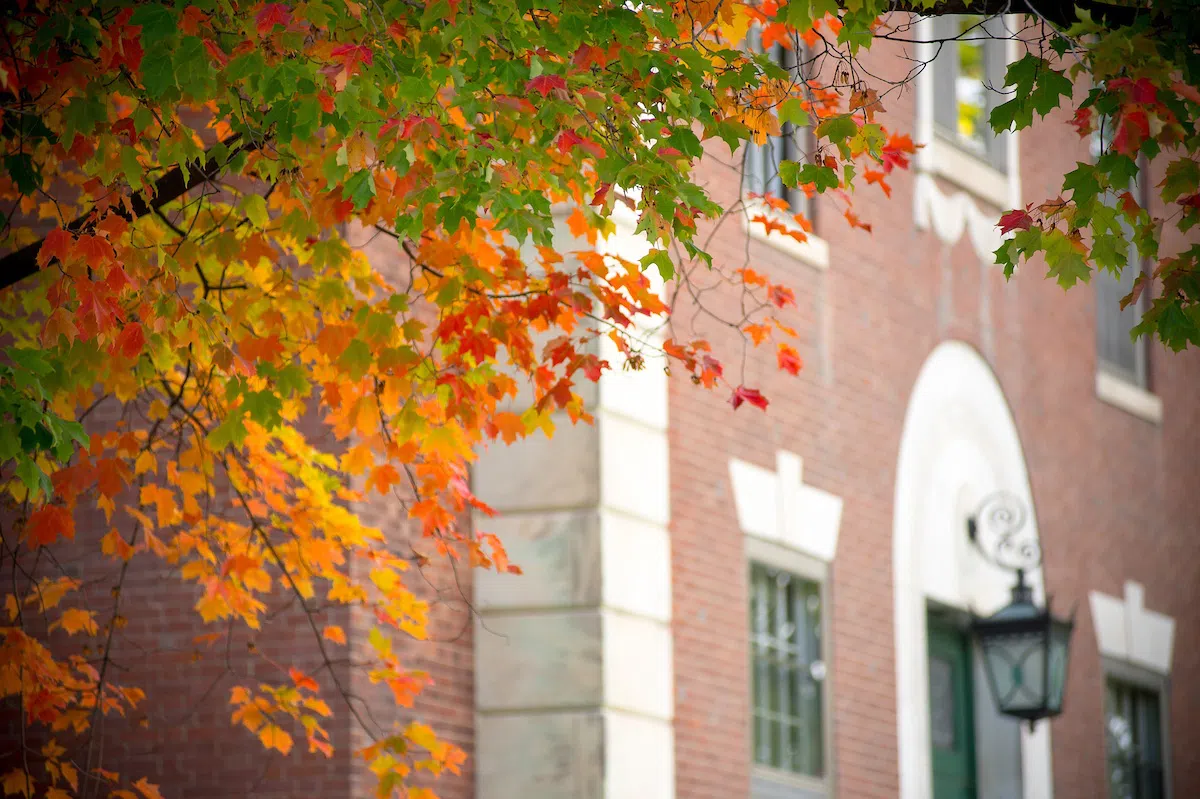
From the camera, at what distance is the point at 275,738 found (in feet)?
28.9

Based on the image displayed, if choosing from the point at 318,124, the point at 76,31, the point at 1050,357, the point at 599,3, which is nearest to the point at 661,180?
the point at 599,3

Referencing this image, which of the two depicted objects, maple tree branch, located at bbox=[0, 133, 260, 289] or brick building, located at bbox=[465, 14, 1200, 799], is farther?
brick building, located at bbox=[465, 14, 1200, 799]

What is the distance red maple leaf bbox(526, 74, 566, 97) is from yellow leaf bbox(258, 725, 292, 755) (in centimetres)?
391

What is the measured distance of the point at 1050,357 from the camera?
15.7 metres

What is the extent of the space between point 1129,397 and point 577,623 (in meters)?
8.24

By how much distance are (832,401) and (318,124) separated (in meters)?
7.63

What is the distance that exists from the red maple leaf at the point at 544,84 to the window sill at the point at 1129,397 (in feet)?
37.9

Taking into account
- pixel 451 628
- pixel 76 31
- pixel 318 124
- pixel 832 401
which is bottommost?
pixel 451 628

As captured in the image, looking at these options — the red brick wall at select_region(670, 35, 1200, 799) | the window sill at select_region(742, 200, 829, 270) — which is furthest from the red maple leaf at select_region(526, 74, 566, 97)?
the window sill at select_region(742, 200, 829, 270)

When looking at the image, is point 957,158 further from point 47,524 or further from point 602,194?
point 47,524

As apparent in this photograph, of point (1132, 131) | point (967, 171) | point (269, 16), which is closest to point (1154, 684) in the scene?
point (967, 171)

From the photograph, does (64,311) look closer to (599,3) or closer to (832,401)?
(599,3)

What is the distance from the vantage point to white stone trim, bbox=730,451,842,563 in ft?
39.0

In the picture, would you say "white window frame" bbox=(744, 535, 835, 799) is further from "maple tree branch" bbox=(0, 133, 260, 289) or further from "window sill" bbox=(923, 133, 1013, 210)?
"maple tree branch" bbox=(0, 133, 260, 289)
